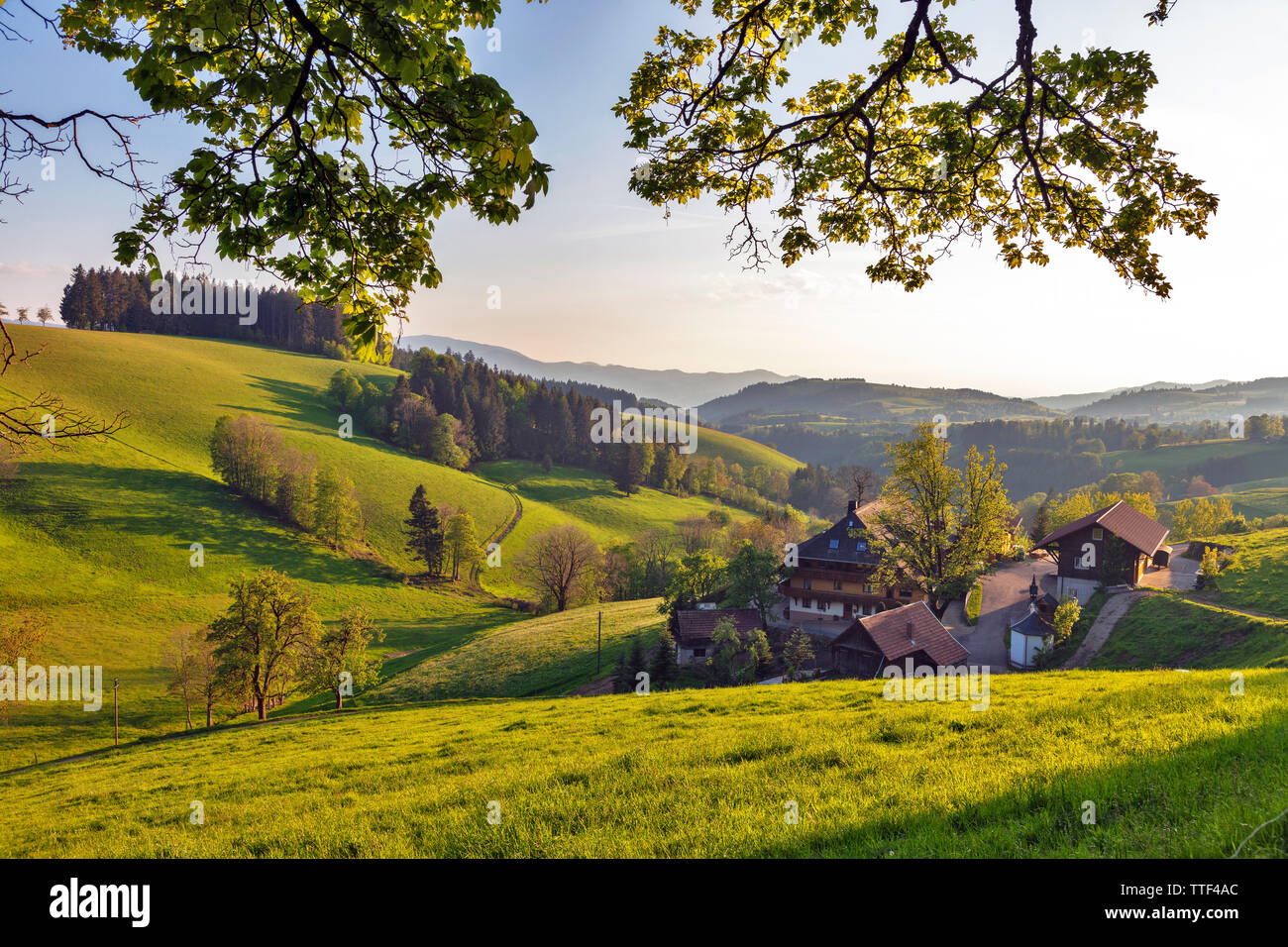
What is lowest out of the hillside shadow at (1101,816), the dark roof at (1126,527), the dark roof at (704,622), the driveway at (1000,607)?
the dark roof at (704,622)

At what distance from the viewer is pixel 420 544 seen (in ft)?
252

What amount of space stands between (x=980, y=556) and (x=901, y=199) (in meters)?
28.8

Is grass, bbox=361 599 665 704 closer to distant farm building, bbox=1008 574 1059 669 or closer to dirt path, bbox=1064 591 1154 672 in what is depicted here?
distant farm building, bbox=1008 574 1059 669

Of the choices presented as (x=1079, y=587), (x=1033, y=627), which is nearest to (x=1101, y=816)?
(x=1033, y=627)

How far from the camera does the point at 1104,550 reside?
1484 inches

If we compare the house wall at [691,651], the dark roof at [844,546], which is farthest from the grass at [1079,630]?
the house wall at [691,651]

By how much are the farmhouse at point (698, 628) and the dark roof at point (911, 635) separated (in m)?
11.5

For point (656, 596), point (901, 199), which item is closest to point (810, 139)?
point (901, 199)

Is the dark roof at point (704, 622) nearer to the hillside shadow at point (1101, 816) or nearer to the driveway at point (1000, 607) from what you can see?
the driveway at point (1000, 607)

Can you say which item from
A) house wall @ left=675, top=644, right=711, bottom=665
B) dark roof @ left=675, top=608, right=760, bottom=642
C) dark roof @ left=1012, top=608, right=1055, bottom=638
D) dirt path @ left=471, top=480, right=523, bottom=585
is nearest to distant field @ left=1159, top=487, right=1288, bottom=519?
dark roof @ left=1012, top=608, right=1055, bottom=638

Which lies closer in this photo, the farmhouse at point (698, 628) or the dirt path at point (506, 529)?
the farmhouse at point (698, 628)

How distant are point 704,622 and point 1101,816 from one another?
3878cm

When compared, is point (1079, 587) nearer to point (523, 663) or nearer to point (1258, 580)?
point (1258, 580)

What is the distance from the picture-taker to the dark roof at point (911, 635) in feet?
94.6
